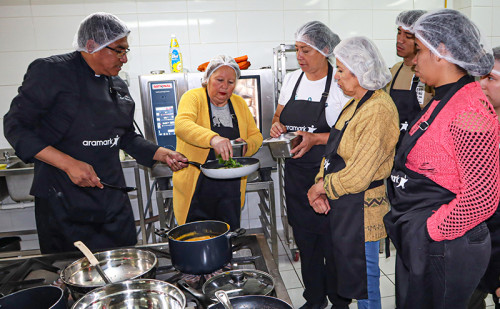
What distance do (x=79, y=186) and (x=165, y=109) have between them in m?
1.66

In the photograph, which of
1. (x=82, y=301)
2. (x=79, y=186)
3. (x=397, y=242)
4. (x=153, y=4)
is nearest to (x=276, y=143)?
(x=397, y=242)

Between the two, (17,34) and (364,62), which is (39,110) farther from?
(17,34)

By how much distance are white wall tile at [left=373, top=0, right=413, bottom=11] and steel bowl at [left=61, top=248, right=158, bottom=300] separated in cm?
357

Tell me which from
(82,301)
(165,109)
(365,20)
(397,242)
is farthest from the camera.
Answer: (365,20)

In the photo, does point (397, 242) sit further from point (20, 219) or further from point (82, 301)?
point (20, 219)

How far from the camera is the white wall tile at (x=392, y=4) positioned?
376 centimetres

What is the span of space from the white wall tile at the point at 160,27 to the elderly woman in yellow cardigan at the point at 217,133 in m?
1.38

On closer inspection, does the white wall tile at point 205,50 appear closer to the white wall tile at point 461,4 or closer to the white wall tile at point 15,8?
the white wall tile at point 15,8

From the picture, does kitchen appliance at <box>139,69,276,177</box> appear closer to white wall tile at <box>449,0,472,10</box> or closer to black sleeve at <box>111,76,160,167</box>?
black sleeve at <box>111,76,160,167</box>

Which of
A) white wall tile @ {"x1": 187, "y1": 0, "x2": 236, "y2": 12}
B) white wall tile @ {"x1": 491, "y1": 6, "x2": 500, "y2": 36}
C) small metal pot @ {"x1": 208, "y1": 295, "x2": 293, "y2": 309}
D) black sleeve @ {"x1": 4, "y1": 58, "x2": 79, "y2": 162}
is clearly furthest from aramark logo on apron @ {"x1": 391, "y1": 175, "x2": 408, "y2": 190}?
white wall tile @ {"x1": 491, "y1": 6, "x2": 500, "y2": 36}

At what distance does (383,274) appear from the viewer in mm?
2855

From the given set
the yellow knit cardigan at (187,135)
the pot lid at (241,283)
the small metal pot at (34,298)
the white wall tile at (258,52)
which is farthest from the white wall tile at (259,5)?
the small metal pot at (34,298)

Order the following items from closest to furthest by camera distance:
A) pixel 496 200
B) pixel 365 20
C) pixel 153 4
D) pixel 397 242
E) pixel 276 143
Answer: pixel 496 200 → pixel 397 242 → pixel 276 143 → pixel 153 4 → pixel 365 20

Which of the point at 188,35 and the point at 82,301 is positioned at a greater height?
the point at 188,35
